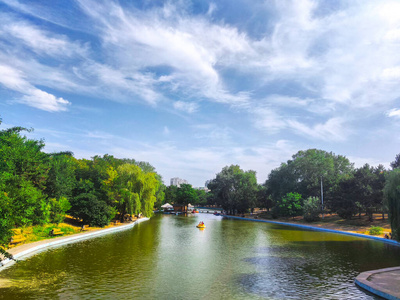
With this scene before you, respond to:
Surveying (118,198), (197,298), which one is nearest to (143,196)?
(118,198)

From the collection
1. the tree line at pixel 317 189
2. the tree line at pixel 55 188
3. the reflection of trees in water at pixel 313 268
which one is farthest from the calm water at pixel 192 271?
the tree line at pixel 317 189

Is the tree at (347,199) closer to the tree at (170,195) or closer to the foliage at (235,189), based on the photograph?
the foliage at (235,189)

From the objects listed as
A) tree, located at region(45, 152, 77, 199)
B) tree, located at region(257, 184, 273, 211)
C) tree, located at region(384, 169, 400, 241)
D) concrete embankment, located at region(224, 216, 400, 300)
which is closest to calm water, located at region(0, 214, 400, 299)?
concrete embankment, located at region(224, 216, 400, 300)

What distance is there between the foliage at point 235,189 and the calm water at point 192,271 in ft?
144

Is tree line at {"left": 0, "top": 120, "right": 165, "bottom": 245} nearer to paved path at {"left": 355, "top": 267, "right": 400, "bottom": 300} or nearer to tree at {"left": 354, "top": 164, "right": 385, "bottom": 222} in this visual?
paved path at {"left": 355, "top": 267, "right": 400, "bottom": 300}

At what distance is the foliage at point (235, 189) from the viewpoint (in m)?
69.9

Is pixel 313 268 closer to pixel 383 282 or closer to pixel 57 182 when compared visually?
pixel 383 282

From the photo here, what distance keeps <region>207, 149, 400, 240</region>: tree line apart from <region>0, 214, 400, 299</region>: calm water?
381 inches

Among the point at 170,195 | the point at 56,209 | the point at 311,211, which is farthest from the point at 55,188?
the point at 170,195

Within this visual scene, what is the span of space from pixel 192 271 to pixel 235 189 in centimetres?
6379

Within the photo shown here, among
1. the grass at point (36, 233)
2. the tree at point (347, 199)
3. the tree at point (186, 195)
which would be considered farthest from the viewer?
the tree at point (186, 195)

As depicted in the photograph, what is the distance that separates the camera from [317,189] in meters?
57.9

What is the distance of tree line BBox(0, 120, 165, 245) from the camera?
15.4 metres

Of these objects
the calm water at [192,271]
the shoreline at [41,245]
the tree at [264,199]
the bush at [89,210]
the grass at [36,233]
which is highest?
the tree at [264,199]
